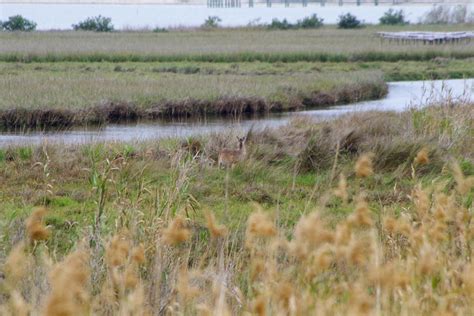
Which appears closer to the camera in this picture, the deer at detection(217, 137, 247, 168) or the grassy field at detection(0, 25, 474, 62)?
the deer at detection(217, 137, 247, 168)

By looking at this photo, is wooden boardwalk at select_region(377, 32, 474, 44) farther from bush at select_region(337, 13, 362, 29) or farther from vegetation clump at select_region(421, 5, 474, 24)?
vegetation clump at select_region(421, 5, 474, 24)

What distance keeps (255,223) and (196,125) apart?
52.8ft

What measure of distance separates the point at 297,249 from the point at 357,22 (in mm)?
66634

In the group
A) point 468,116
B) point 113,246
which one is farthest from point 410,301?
point 468,116

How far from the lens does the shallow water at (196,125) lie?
1588 cm

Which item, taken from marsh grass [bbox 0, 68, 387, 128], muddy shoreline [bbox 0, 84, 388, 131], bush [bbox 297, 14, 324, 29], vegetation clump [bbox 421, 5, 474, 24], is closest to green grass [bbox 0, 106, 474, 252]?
muddy shoreline [bbox 0, 84, 388, 131]

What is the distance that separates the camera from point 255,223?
168 inches

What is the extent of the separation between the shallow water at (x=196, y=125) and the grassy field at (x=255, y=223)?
1104 mm

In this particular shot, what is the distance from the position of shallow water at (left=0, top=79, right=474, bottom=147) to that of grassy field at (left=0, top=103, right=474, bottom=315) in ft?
3.62

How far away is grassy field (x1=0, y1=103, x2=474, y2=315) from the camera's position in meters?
4.20

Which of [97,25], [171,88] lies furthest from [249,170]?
[97,25]

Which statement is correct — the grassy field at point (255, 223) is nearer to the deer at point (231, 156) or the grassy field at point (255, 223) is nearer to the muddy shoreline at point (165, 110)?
the deer at point (231, 156)

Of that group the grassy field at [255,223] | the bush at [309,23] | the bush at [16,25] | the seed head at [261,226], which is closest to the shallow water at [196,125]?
the grassy field at [255,223]

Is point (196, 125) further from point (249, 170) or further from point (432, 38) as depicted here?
point (432, 38)
